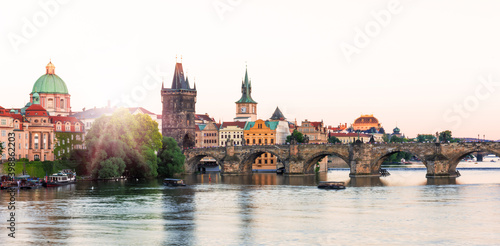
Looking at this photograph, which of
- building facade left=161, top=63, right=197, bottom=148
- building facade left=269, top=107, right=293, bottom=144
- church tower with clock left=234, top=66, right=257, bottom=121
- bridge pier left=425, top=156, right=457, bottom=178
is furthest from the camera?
church tower with clock left=234, top=66, right=257, bottom=121

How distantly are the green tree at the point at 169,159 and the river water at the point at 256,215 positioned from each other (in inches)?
957

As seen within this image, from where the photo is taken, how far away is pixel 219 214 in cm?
6191

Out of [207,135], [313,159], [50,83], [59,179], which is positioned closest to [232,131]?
[207,135]

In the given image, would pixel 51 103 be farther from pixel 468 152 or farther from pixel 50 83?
pixel 468 152

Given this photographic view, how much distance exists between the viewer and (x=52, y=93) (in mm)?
157375

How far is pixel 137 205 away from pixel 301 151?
53.0 metres

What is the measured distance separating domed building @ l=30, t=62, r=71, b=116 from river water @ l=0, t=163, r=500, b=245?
229 ft

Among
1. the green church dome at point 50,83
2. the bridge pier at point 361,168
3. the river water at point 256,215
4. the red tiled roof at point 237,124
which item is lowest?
the river water at point 256,215

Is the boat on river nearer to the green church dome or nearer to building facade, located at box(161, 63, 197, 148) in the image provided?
building facade, located at box(161, 63, 197, 148)

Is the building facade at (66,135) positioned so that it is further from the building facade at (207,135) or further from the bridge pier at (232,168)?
the building facade at (207,135)

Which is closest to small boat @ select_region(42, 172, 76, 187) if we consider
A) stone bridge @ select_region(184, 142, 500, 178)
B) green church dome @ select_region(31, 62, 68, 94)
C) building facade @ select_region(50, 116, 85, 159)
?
building facade @ select_region(50, 116, 85, 159)

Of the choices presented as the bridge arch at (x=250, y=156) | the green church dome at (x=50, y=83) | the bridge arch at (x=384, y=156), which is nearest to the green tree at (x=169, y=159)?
the bridge arch at (x=250, y=156)

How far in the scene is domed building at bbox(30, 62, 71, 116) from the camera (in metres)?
156

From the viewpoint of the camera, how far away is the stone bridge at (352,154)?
4094 inches
